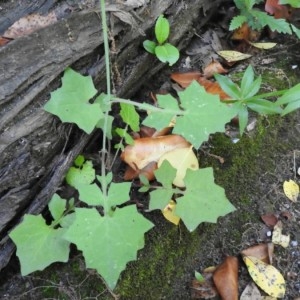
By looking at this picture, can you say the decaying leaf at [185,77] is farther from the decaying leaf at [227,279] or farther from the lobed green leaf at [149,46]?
the decaying leaf at [227,279]

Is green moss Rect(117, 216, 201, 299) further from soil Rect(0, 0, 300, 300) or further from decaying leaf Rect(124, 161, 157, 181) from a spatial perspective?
decaying leaf Rect(124, 161, 157, 181)

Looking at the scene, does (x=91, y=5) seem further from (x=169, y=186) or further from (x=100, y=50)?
(x=169, y=186)

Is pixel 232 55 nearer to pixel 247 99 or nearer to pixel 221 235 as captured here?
pixel 247 99

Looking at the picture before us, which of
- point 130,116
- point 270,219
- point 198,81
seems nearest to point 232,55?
point 198,81

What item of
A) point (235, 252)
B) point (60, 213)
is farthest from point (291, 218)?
point (60, 213)

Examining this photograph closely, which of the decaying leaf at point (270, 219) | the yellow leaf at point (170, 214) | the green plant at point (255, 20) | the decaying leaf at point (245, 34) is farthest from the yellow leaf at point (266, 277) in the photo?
the decaying leaf at point (245, 34)

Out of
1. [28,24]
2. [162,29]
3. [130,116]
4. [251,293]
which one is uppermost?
[28,24]
